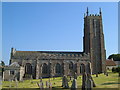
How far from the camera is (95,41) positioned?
155 ft

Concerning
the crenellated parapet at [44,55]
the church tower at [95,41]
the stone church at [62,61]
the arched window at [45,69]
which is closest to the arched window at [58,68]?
the stone church at [62,61]

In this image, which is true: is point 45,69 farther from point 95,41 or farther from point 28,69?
point 95,41

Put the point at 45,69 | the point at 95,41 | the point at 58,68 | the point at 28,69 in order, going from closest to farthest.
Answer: the point at 28,69
the point at 45,69
the point at 58,68
the point at 95,41

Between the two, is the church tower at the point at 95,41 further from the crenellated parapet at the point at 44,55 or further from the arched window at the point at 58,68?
the arched window at the point at 58,68

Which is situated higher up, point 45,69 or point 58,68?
point 58,68

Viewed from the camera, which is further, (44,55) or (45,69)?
(44,55)

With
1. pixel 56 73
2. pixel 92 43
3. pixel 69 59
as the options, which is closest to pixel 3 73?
pixel 56 73

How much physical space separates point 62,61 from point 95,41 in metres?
12.1

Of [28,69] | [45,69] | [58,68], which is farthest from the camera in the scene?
[58,68]

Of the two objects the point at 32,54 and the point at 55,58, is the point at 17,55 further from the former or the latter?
the point at 55,58

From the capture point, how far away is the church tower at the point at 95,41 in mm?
45219

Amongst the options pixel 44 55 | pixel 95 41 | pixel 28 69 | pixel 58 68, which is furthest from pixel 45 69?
pixel 95 41

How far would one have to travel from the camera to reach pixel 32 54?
43531 mm

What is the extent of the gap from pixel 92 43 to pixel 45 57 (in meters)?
14.6
